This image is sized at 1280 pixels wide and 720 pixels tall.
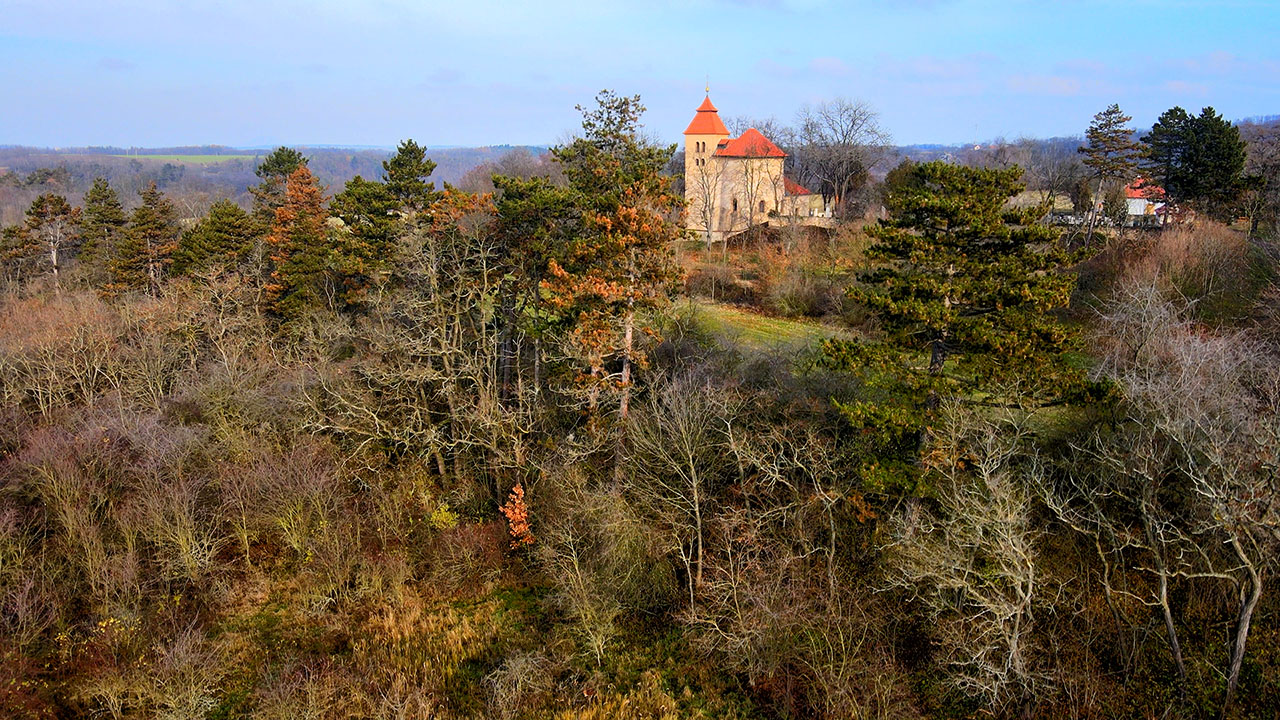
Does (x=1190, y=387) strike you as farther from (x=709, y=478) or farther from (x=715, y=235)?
(x=715, y=235)

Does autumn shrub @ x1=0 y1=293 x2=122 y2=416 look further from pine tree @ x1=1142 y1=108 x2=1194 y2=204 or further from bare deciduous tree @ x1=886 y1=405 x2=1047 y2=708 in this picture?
pine tree @ x1=1142 y1=108 x2=1194 y2=204

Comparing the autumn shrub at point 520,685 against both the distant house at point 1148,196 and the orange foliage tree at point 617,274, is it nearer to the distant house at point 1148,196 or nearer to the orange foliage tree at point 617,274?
the orange foliage tree at point 617,274

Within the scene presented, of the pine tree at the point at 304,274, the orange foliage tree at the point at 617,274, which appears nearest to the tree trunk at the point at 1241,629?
the orange foliage tree at the point at 617,274

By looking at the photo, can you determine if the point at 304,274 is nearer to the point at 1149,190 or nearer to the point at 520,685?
the point at 520,685

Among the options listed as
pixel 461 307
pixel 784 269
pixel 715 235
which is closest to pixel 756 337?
pixel 784 269

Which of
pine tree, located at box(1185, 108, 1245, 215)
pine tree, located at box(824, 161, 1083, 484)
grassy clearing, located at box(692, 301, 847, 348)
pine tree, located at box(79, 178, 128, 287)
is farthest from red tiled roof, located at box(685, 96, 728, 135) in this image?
pine tree, located at box(824, 161, 1083, 484)
